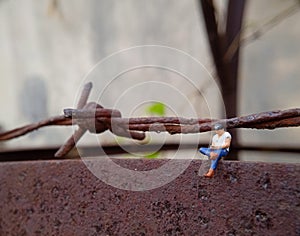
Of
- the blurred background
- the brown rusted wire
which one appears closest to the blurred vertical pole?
the blurred background

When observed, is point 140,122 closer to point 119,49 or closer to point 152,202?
point 152,202

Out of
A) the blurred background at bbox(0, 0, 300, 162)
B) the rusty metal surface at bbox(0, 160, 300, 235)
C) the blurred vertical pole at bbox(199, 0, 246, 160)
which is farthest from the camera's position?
the blurred background at bbox(0, 0, 300, 162)

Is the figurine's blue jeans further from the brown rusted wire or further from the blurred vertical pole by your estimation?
the blurred vertical pole

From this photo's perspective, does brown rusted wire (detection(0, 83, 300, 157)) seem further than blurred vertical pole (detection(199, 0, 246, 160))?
No

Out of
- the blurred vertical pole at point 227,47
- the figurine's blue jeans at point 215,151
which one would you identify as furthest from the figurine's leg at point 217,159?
the blurred vertical pole at point 227,47

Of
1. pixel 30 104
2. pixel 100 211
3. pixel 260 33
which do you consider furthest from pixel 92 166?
pixel 30 104

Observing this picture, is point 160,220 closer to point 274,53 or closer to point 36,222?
point 36,222

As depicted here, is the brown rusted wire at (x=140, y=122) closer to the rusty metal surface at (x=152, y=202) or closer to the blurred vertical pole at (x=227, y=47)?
the rusty metal surface at (x=152, y=202)

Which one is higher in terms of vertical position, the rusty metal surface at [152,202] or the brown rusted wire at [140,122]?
the brown rusted wire at [140,122]
